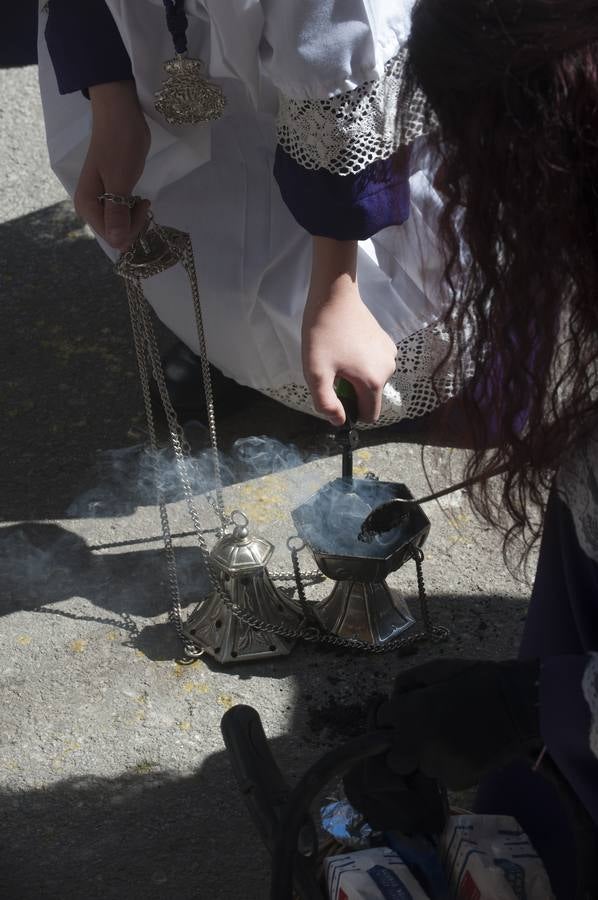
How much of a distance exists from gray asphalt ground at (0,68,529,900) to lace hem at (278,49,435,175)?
537 millimetres

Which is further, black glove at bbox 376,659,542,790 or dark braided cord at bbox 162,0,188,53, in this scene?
dark braided cord at bbox 162,0,188,53

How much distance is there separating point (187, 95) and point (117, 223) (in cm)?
24

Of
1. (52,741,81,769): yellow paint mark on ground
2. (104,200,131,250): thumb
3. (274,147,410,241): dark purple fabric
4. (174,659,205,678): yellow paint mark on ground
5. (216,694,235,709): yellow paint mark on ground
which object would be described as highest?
(274,147,410,241): dark purple fabric

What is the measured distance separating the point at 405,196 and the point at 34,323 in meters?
1.36

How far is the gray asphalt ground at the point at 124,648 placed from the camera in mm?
1514

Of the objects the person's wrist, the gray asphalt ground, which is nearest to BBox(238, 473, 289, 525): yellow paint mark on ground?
the gray asphalt ground

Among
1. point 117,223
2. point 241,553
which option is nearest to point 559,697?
point 241,553

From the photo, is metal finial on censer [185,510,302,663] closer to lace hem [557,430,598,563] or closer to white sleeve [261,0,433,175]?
white sleeve [261,0,433,175]

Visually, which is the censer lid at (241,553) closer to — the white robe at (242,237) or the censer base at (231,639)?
the censer base at (231,639)

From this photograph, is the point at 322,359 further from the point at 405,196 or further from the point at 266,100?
the point at 266,100

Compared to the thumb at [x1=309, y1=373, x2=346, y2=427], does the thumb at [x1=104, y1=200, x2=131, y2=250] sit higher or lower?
higher

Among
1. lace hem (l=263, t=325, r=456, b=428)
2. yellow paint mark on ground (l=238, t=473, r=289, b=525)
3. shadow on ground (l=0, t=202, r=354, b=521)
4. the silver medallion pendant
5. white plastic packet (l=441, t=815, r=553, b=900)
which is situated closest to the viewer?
white plastic packet (l=441, t=815, r=553, b=900)

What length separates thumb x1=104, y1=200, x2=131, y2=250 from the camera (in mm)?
1749

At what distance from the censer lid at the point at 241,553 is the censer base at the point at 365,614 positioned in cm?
15
